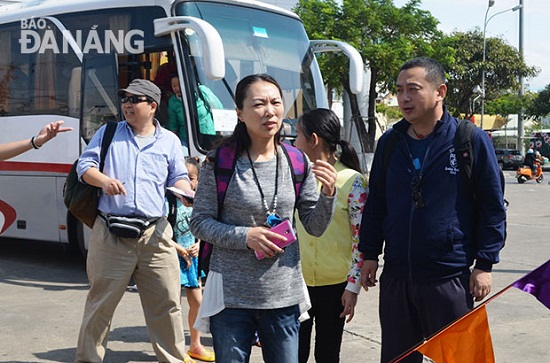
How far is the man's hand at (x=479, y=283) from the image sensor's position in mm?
3385

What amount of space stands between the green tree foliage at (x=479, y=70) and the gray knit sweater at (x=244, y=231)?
41221 mm

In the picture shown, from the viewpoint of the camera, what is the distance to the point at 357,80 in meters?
9.69

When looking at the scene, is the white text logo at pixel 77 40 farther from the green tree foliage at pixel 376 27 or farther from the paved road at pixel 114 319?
the green tree foliage at pixel 376 27

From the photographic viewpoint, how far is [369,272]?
3695 millimetres

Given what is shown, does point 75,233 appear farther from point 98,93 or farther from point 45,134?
point 45,134

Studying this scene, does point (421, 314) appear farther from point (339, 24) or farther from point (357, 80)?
point (339, 24)

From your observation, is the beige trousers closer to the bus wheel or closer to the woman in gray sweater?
the woman in gray sweater

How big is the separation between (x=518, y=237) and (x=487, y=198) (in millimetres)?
9918

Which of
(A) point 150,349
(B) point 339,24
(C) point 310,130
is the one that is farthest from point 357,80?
(B) point 339,24

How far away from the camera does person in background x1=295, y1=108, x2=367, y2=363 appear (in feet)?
13.1

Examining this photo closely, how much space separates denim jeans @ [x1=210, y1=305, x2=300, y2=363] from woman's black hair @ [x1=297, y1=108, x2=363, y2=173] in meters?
1.11

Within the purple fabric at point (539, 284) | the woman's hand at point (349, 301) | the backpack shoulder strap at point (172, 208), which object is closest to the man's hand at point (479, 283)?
the purple fabric at point (539, 284)

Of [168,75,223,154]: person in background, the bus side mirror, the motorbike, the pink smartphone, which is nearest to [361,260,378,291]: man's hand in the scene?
the pink smartphone

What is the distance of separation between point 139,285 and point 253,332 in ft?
6.43
